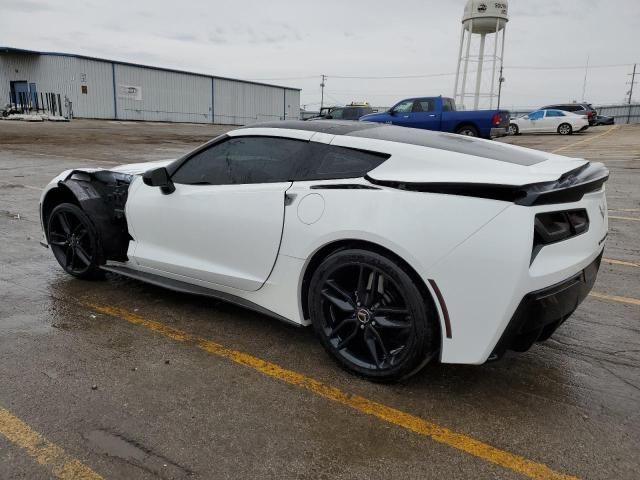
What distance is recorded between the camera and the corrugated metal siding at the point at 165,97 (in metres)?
44.6

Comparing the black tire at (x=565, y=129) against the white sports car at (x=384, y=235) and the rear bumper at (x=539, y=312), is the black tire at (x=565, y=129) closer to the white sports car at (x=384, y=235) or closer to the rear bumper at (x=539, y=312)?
the white sports car at (x=384, y=235)

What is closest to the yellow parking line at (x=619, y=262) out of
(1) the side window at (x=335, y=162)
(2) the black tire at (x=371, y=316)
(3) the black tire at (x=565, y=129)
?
(2) the black tire at (x=371, y=316)

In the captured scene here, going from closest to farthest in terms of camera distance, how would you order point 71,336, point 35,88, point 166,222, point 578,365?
point 578,365
point 71,336
point 166,222
point 35,88

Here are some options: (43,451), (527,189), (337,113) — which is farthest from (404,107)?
(43,451)

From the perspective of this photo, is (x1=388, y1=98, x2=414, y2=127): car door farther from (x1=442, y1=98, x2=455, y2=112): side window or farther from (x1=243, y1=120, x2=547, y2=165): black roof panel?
(x1=243, y1=120, x2=547, y2=165): black roof panel

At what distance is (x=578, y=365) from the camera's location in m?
3.24

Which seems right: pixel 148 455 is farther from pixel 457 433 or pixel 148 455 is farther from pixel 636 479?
pixel 636 479

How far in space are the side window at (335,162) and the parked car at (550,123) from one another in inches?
1117

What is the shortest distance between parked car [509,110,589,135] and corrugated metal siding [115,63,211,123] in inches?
1242

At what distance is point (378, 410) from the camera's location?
274 cm

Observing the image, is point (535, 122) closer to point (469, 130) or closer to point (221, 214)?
point (469, 130)

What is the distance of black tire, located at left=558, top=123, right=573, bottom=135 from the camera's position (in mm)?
28672

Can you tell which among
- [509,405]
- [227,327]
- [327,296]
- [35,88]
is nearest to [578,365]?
[509,405]

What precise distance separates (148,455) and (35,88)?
1781 inches
